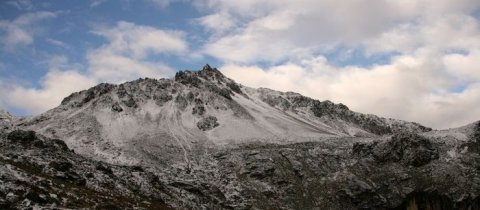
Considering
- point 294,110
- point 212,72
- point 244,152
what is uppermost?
point 212,72

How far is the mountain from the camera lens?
79812 mm

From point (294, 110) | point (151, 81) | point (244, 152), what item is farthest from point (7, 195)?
point (294, 110)

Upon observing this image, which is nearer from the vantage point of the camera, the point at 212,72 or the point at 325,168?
the point at 325,168

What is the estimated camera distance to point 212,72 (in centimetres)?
19288

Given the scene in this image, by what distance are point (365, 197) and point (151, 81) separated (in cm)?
8944

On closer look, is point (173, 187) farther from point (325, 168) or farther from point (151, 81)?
point (151, 81)

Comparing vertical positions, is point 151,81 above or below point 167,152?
above

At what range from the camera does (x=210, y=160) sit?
110562 millimetres

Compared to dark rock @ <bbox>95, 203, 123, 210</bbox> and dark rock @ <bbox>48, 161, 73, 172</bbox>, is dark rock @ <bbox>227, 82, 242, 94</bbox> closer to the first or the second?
dark rock @ <bbox>48, 161, 73, 172</bbox>

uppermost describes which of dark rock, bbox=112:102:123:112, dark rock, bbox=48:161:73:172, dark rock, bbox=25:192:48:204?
dark rock, bbox=112:102:123:112

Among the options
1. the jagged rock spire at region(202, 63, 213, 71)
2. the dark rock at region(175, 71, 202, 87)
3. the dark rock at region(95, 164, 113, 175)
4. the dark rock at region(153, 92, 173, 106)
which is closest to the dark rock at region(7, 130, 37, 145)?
the dark rock at region(95, 164, 113, 175)

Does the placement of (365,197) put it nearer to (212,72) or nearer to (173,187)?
(173,187)

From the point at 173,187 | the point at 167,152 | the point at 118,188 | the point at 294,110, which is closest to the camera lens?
the point at 118,188

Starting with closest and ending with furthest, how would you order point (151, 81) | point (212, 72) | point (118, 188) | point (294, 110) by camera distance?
1. point (118, 188)
2. point (151, 81)
3. point (294, 110)
4. point (212, 72)
